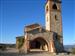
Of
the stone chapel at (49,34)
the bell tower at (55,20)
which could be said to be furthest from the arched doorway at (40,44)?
the bell tower at (55,20)

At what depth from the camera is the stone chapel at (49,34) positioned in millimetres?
30828

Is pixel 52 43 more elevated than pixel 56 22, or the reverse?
pixel 56 22

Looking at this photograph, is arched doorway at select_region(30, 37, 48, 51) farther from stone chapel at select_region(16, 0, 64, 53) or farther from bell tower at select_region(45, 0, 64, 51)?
bell tower at select_region(45, 0, 64, 51)

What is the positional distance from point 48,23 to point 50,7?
3436 mm

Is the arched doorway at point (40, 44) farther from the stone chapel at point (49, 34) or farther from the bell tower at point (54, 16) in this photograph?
the bell tower at point (54, 16)

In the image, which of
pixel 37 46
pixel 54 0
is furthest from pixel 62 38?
pixel 54 0

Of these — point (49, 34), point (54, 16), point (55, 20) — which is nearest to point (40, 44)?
point (49, 34)

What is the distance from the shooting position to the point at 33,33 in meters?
31.5

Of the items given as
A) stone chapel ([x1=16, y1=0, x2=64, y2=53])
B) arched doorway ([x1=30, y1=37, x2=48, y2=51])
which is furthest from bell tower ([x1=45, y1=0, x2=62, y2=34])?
arched doorway ([x1=30, y1=37, x2=48, y2=51])

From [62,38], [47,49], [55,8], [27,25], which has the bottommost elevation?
[47,49]

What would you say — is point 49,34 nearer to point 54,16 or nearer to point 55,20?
point 55,20

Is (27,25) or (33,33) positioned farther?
(27,25)

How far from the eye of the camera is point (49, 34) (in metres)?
31.9

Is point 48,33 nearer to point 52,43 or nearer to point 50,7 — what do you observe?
point 52,43
